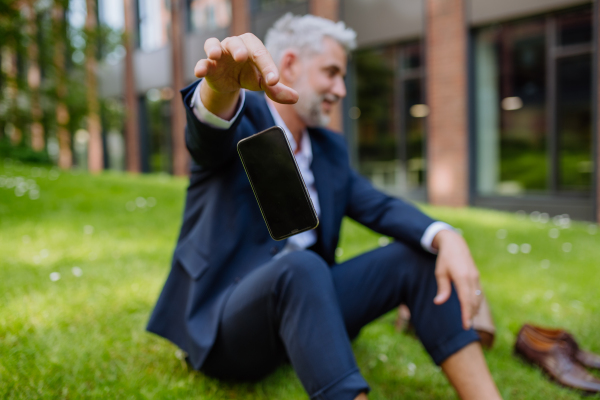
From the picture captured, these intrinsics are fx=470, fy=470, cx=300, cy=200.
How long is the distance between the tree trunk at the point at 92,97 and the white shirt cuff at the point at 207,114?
990 cm

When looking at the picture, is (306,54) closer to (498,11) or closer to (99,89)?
(498,11)

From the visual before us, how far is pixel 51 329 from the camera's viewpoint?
2.42 metres

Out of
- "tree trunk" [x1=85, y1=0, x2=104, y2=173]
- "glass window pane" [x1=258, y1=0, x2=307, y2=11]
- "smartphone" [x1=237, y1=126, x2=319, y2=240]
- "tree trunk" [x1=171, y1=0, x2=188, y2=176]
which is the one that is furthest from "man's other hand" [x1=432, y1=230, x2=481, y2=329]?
"tree trunk" [x1=171, y1=0, x2=188, y2=176]

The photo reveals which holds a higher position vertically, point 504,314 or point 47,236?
point 47,236

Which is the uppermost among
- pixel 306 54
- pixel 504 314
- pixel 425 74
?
pixel 425 74

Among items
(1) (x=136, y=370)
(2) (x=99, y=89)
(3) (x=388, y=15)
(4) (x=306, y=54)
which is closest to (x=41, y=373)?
(1) (x=136, y=370)

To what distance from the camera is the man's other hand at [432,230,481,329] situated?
171 cm

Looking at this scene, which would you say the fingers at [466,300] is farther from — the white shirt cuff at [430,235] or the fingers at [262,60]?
the fingers at [262,60]

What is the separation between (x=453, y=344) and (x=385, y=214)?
0.67 m

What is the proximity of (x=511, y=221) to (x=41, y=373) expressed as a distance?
6.19 m

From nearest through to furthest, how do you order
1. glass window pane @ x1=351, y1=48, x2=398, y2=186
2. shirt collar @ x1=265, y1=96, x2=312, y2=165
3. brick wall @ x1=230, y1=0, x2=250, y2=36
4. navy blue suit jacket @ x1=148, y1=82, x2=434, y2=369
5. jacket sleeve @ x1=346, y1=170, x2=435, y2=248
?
1. navy blue suit jacket @ x1=148, y1=82, x2=434, y2=369
2. jacket sleeve @ x1=346, y1=170, x2=435, y2=248
3. shirt collar @ x1=265, y1=96, x2=312, y2=165
4. glass window pane @ x1=351, y1=48, x2=398, y2=186
5. brick wall @ x1=230, y1=0, x2=250, y2=36

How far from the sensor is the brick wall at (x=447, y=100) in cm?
891

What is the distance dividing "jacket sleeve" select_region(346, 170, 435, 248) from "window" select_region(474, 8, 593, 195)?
7.10 meters

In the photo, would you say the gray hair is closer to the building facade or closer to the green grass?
the green grass
